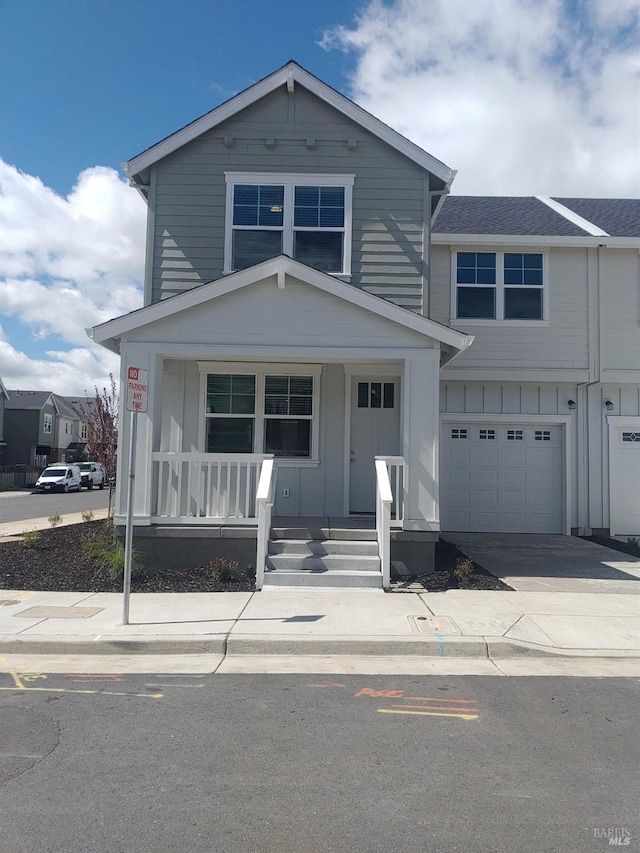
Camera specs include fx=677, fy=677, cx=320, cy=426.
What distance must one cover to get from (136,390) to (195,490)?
2813mm

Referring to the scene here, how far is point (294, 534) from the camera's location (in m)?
9.47

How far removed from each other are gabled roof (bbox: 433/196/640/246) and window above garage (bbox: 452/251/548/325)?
1.80 ft

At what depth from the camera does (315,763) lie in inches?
163

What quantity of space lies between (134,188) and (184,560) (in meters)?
6.49

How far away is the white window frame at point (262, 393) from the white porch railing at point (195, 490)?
1.12m

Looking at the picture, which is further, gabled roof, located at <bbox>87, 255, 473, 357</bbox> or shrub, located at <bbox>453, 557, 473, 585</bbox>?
gabled roof, located at <bbox>87, 255, 473, 357</bbox>

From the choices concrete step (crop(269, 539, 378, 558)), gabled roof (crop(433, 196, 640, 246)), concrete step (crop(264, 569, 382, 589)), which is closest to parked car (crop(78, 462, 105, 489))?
gabled roof (crop(433, 196, 640, 246))

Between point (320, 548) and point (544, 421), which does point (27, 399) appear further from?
point (320, 548)

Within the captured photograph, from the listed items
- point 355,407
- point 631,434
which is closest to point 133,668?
point 355,407

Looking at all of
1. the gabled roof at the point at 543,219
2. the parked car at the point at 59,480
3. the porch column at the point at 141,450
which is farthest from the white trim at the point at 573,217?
the parked car at the point at 59,480

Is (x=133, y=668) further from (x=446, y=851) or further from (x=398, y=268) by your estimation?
(x=398, y=268)

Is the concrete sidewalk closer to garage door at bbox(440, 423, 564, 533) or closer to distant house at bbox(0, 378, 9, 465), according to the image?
garage door at bbox(440, 423, 564, 533)

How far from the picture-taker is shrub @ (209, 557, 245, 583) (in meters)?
9.02

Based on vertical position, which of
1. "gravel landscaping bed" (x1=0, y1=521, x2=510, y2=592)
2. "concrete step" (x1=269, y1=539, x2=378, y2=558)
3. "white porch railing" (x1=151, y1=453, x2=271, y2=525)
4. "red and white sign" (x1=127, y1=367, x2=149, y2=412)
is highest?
"red and white sign" (x1=127, y1=367, x2=149, y2=412)
